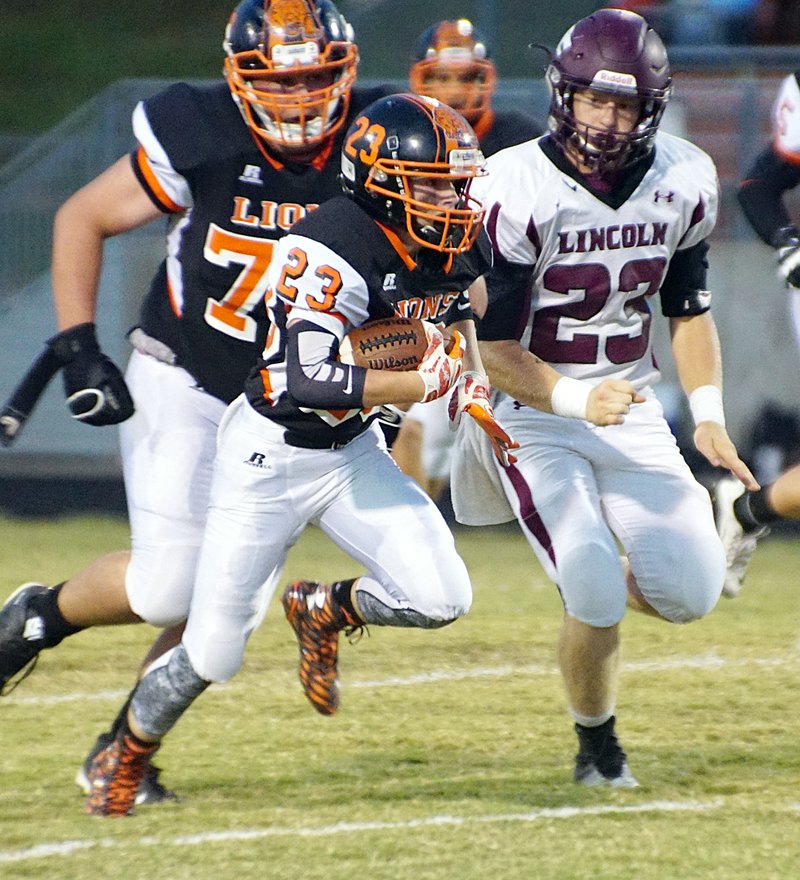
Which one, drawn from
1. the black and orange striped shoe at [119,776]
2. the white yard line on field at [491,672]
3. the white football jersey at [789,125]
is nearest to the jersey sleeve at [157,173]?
the black and orange striped shoe at [119,776]

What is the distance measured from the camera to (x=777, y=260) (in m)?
5.03

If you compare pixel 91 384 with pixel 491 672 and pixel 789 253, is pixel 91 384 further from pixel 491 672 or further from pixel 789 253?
pixel 789 253

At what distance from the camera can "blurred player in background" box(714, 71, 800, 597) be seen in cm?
490

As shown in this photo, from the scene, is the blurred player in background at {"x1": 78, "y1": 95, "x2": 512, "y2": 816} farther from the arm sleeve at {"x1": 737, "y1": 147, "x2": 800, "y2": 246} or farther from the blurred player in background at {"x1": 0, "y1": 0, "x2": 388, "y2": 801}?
the arm sleeve at {"x1": 737, "y1": 147, "x2": 800, "y2": 246}

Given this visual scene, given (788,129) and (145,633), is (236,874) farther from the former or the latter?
(788,129)

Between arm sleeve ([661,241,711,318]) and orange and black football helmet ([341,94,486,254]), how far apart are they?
2.92 feet

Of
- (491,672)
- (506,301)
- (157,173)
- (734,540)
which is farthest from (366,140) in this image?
(491,672)

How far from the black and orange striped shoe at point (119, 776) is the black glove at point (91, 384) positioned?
753 mm

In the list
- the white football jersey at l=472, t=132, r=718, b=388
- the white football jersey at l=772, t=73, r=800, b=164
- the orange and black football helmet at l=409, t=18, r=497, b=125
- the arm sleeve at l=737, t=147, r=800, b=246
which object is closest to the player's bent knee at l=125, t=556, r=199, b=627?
the white football jersey at l=472, t=132, r=718, b=388

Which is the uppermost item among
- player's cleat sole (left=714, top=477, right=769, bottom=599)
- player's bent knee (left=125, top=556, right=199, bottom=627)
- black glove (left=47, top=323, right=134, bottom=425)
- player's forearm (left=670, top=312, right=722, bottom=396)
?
black glove (left=47, top=323, right=134, bottom=425)

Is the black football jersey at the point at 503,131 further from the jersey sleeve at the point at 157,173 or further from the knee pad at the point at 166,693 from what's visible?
the knee pad at the point at 166,693

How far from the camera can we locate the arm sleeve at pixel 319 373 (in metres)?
3.36

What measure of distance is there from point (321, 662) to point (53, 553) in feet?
11.8

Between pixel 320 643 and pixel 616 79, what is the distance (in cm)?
157
